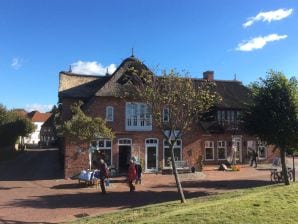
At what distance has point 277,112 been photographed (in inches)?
885

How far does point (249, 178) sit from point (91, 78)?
15537 millimetres

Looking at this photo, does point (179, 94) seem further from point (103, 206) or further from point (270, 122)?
point (270, 122)

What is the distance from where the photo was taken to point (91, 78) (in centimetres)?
3638

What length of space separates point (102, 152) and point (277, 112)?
44.3 ft

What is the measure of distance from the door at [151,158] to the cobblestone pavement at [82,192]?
1.54 meters

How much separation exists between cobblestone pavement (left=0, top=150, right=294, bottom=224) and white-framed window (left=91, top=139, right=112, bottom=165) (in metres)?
2.53

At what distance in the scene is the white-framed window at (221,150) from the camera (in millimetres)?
40688

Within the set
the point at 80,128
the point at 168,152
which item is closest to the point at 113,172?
the point at 168,152

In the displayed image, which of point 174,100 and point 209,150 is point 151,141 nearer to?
point 209,150

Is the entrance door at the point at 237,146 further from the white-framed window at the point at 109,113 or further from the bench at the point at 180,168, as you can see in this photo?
the white-framed window at the point at 109,113

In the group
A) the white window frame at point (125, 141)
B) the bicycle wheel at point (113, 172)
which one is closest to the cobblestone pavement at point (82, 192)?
the bicycle wheel at point (113, 172)

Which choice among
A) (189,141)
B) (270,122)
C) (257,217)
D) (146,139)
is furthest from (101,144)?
(257,217)

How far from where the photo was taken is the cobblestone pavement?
1648 centimetres

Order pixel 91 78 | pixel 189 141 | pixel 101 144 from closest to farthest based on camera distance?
pixel 101 144, pixel 189 141, pixel 91 78
